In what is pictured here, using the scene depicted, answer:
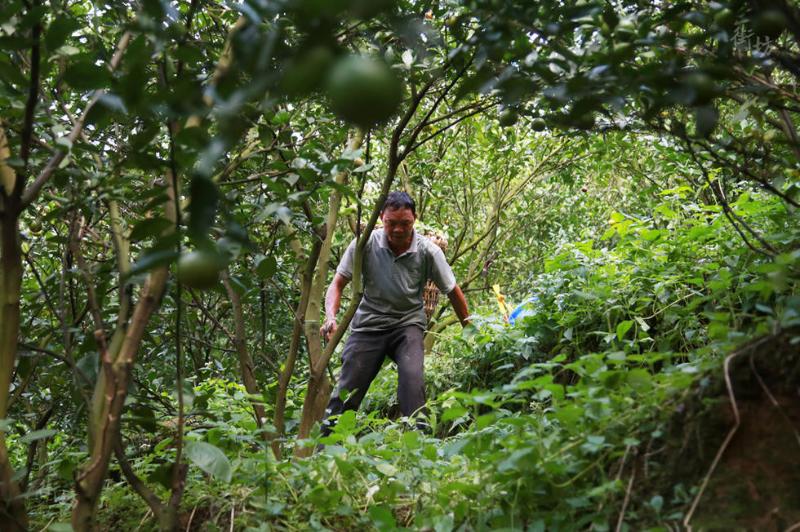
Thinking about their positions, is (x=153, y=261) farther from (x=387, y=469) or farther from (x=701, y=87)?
(x=387, y=469)

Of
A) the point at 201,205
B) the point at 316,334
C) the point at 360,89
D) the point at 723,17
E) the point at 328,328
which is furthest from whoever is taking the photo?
the point at 328,328

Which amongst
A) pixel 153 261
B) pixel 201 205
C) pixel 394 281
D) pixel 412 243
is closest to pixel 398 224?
pixel 412 243

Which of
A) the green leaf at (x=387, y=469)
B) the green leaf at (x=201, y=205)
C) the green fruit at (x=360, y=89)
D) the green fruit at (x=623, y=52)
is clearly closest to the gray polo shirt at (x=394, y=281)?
the green leaf at (x=387, y=469)

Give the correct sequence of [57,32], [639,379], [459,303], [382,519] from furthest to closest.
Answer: [459,303] → [382,519] → [639,379] → [57,32]

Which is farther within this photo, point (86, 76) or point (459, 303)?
point (459, 303)

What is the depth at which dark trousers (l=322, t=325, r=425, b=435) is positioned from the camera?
4.18 m

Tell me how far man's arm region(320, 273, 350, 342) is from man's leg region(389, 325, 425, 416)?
1.33 ft

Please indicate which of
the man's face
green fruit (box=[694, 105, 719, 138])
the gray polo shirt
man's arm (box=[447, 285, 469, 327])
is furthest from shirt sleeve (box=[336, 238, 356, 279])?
green fruit (box=[694, 105, 719, 138])

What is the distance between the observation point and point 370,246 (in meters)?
4.50

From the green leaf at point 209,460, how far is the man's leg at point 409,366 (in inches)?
90.1

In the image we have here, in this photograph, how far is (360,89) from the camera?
0.67 meters

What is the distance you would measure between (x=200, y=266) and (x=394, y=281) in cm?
336

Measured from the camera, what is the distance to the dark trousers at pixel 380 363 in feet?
13.7

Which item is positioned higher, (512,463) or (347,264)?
(347,264)
